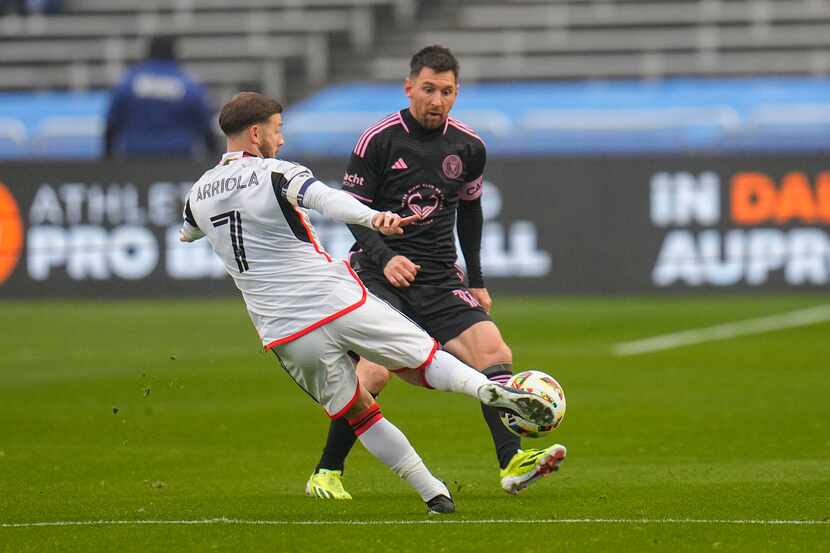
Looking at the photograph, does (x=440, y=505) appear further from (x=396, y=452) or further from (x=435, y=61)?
(x=435, y=61)

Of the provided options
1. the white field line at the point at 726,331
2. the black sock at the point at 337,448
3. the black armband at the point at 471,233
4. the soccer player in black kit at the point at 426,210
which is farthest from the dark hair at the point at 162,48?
the black sock at the point at 337,448

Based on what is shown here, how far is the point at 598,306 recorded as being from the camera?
1917cm

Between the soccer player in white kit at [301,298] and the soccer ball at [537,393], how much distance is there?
185mm

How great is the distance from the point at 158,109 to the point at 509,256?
14.5 feet

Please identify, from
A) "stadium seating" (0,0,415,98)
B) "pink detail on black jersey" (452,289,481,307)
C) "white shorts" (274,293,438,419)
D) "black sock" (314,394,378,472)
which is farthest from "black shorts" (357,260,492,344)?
"stadium seating" (0,0,415,98)

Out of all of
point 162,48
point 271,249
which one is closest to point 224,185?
point 271,249

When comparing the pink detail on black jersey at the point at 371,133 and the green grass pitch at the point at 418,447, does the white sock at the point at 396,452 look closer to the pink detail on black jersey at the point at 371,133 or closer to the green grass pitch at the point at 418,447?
the green grass pitch at the point at 418,447

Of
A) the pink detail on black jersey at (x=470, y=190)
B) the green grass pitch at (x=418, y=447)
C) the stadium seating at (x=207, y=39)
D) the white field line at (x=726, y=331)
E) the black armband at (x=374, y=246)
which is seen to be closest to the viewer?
the green grass pitch at (x=418, y=447)

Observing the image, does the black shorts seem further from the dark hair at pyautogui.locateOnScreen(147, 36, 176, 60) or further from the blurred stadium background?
the dark hair at pyautogui.locateOnScreen(147, 36, 176, 60)

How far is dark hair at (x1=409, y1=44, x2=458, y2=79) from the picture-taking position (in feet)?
24.8

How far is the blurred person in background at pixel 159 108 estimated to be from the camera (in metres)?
18.3

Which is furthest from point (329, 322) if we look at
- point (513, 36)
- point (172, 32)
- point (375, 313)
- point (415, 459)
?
point (172, 32)

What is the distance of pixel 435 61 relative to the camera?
7.58 metres

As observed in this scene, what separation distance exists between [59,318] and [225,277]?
6.64 ft
